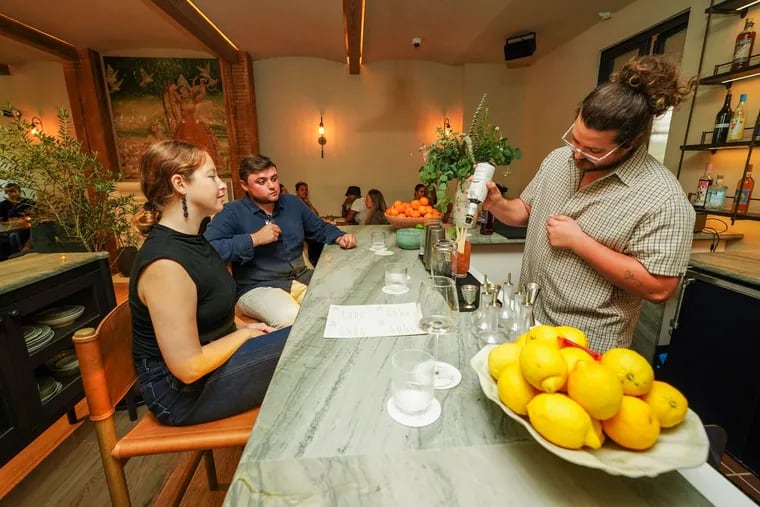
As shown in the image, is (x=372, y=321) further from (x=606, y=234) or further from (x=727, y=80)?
(x=727, y=80)

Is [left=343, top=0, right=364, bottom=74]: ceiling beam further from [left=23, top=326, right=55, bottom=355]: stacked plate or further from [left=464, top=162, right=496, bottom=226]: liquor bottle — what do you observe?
[left=23, top=326, right=55, bottom=355]: stacked plate

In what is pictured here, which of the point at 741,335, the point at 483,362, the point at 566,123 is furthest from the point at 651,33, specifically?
the point at 483,362

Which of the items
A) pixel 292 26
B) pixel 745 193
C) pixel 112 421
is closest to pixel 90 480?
pixel 112 421

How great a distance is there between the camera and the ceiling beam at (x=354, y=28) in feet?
11.5

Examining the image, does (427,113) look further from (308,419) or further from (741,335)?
(308,419)

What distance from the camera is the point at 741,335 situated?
168 cm

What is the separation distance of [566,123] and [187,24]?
4605mm

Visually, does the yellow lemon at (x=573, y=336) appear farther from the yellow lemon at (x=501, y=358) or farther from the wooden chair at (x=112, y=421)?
the wooden chair at (x=112, y=421)

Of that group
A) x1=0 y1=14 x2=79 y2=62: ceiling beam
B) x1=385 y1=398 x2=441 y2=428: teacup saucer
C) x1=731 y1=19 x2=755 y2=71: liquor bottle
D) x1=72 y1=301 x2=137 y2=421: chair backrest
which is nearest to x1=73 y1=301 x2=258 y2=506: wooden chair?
x1=72 y1=301 x2=137 y2=421: chair backrest

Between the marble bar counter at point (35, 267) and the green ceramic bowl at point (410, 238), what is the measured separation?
1795 millimetres

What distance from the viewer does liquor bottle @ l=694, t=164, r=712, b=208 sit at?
8.06ft

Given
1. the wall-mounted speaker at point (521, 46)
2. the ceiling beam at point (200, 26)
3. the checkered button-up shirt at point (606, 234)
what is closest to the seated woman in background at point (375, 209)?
the wall-mounted speaker at point (521, 46)

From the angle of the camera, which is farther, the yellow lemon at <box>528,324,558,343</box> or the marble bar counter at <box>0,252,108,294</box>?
the marble bar counter at <box>0,252,108,294</box>

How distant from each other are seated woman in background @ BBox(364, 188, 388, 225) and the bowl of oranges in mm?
2139
